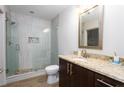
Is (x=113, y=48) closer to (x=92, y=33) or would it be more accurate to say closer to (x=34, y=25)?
(x=92, y=33)

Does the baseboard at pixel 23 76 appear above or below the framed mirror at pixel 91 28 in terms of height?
below

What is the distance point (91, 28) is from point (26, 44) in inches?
86.9

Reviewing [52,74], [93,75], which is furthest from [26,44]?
[93,75]

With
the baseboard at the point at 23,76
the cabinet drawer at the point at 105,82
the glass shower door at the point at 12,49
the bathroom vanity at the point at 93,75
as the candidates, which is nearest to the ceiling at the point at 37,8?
the glass shower door at the point at 12,49

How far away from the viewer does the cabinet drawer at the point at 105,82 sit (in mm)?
878

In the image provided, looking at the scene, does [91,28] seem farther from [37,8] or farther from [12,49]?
[12,49]

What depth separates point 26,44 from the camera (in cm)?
324

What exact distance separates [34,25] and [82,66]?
2.63 meters

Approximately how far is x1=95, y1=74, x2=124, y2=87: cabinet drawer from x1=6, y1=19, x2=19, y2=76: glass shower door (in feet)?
8.31

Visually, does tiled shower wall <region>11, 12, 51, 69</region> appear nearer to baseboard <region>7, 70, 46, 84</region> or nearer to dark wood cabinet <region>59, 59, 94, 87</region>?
baseboard <region>7, 70, 46, 84</region>

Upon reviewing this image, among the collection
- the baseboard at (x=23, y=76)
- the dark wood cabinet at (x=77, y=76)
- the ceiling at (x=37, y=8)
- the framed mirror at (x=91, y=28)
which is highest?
the ceiling at (x=37, y=8)

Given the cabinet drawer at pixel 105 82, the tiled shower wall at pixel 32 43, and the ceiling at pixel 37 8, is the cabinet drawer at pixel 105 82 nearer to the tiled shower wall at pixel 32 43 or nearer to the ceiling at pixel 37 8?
the ceiling at pixel 37 8

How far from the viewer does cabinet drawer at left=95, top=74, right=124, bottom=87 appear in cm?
88

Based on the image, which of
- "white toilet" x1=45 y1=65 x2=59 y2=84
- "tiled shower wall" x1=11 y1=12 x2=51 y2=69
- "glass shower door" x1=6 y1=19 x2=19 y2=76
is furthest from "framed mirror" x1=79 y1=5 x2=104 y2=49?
"glass shower door" x1=6 y1=19 x2=19 y2=76
